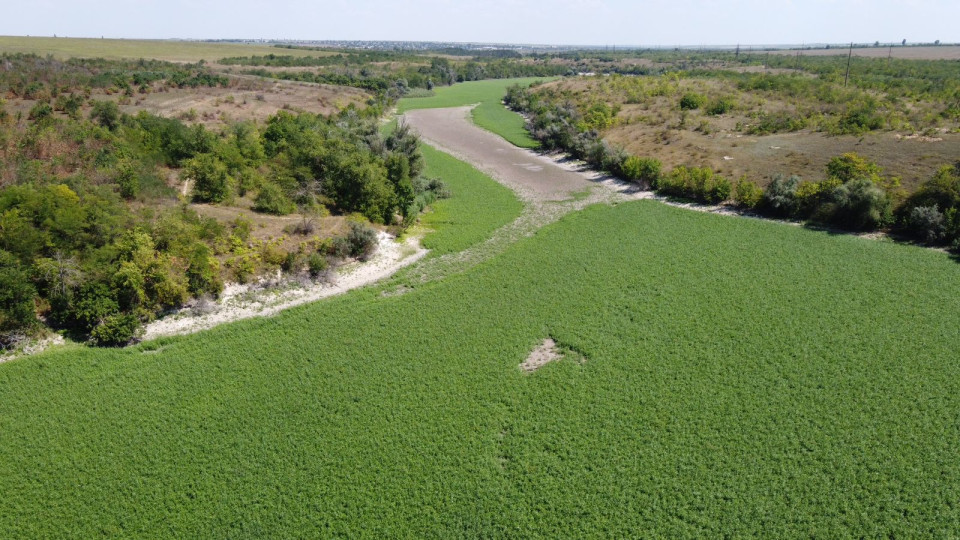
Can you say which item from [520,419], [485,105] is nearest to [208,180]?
[520,419]

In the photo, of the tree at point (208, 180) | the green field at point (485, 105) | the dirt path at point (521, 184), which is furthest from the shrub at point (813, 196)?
the tree at point (208, 180)

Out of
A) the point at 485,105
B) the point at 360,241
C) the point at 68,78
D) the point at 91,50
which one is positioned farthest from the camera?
the point at 91,50

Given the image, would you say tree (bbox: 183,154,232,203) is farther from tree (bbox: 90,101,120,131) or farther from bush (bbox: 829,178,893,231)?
bush (bbox: 829,178,893,231)

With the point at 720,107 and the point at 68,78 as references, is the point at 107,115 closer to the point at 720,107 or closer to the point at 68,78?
the point at 68,78

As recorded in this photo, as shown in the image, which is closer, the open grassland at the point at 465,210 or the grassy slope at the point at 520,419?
the grassy slope at the point at 520,419

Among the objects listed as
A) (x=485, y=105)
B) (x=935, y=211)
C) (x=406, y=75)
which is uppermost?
(x=406, y=75)

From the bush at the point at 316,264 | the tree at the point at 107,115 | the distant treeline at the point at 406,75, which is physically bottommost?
the bush at the point at 316,264

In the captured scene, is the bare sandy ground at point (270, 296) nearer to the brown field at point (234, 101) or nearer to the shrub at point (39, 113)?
the shrub at point (39, 113)
